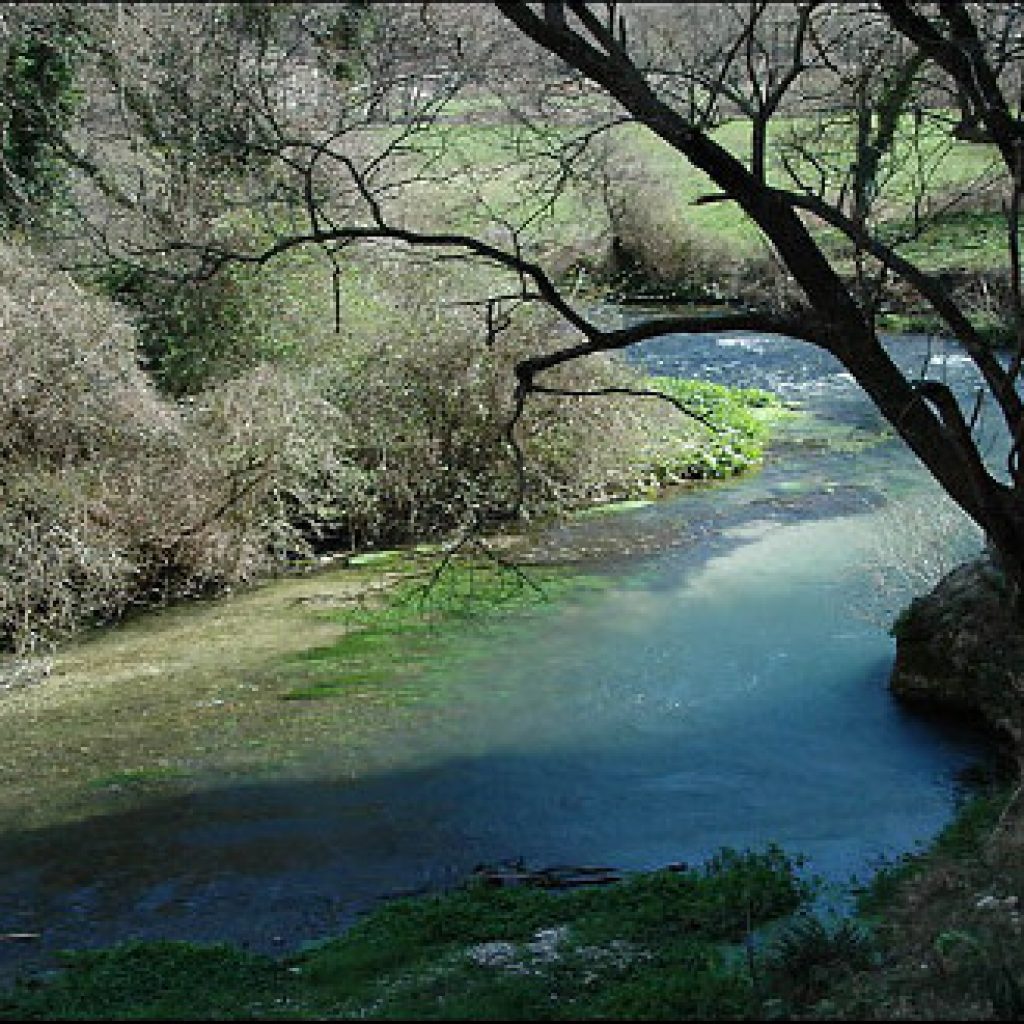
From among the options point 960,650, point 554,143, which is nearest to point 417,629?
point 960,650

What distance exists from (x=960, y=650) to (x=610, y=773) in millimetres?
2932

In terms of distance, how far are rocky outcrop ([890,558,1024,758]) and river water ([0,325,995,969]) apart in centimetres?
27

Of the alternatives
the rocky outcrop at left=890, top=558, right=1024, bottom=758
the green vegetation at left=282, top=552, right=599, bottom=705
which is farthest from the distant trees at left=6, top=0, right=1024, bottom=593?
the green vegetation at left=282, top=552, right=599, bottom=705

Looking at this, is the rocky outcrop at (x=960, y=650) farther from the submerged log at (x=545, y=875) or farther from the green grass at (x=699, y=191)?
the green grass at (x=699, y=191)

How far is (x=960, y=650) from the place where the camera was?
11.9m

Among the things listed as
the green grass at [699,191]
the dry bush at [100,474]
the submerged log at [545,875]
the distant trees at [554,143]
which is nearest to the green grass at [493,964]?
the submerged log at [545,875]

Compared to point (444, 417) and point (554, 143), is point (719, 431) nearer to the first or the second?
point (444, 417)

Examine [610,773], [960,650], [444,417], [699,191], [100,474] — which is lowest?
[610,773]

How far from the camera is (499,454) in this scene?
1830 centimetres

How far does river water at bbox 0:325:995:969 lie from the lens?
31.0ft

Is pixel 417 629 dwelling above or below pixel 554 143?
below

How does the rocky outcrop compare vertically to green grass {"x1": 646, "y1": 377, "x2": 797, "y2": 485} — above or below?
below

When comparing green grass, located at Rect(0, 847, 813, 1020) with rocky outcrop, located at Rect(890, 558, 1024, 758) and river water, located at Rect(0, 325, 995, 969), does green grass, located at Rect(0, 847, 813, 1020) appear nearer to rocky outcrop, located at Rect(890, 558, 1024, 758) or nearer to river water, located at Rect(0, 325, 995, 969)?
river water, located at Rect(0, 325, 995, 969)

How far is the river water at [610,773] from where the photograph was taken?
31.0 ft
